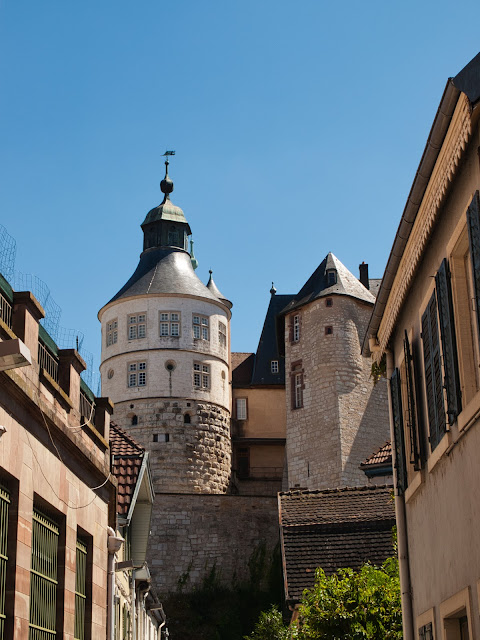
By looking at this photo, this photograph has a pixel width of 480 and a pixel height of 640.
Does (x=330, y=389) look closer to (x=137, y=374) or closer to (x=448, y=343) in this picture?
(x=137, y=374)

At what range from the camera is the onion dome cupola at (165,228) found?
56938mm

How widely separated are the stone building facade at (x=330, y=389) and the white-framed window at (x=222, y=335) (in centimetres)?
385

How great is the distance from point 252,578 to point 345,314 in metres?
12.4

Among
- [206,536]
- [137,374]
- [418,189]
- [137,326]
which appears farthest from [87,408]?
[137,326]

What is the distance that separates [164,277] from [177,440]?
8.54 m

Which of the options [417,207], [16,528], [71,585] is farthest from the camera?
[71,585]

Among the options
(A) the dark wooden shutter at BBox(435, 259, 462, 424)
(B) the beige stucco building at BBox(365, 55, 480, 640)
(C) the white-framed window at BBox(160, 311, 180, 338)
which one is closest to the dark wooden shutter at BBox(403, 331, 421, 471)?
(B) the beige stucco building at BBox(365, 55, 480, 640)

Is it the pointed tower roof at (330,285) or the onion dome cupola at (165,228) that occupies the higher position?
the onion dome cupola at (165,228)

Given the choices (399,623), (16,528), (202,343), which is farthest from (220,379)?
(16,528)

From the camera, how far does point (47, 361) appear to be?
1167 cm

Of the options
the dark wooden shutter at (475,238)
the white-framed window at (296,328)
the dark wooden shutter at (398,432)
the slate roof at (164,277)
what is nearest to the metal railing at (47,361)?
the dark wooden shutter at (398,432)

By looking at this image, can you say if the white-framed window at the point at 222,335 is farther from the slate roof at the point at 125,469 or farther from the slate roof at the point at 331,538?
the slate roof at the point at 125,469

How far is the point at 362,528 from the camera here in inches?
722

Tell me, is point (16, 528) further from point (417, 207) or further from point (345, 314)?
point (345, 314)
